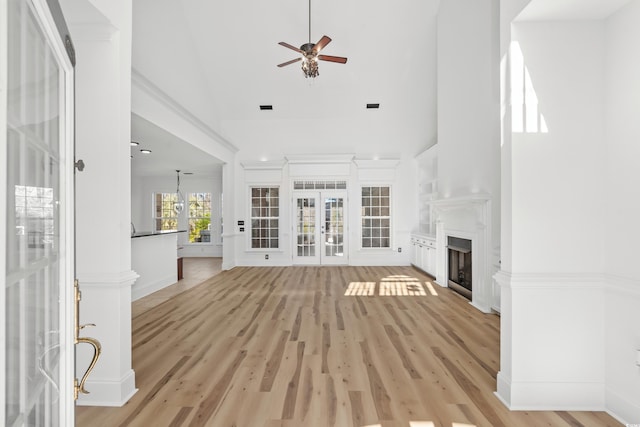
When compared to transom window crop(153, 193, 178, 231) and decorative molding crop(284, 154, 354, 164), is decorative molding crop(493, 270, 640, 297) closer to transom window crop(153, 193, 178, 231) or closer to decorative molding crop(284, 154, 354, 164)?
decorative molding crop(284, 154, 354, 164)

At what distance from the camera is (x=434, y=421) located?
1883 mm

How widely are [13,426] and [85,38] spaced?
7.41ft

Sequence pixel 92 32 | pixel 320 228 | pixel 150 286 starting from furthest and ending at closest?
pixel 320 228, pixel 150 286, pixel 92 32

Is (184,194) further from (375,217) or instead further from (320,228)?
(375,217)

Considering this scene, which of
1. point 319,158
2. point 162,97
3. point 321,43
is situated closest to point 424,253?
point 319,158

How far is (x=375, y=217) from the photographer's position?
8.02 metres

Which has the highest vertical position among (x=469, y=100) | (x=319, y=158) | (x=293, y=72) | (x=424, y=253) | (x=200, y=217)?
(x=293, y=72)

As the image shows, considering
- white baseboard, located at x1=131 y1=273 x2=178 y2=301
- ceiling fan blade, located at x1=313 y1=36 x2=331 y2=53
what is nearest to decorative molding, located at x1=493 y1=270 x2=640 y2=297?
ceiling fan blade, located at x1=313 y1=36 x2=331 y2=53

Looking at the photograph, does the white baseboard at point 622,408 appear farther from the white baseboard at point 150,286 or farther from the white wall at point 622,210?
the white baseboard at point 150,286

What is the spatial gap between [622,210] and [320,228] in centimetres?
635

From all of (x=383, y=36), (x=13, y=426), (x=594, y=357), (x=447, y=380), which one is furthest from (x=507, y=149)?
(x=383, y=36)

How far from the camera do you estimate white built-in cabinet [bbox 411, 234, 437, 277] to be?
6.36m

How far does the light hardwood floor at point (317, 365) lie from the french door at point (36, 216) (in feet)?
4.07

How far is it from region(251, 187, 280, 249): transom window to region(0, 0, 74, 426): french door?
22.8ft
